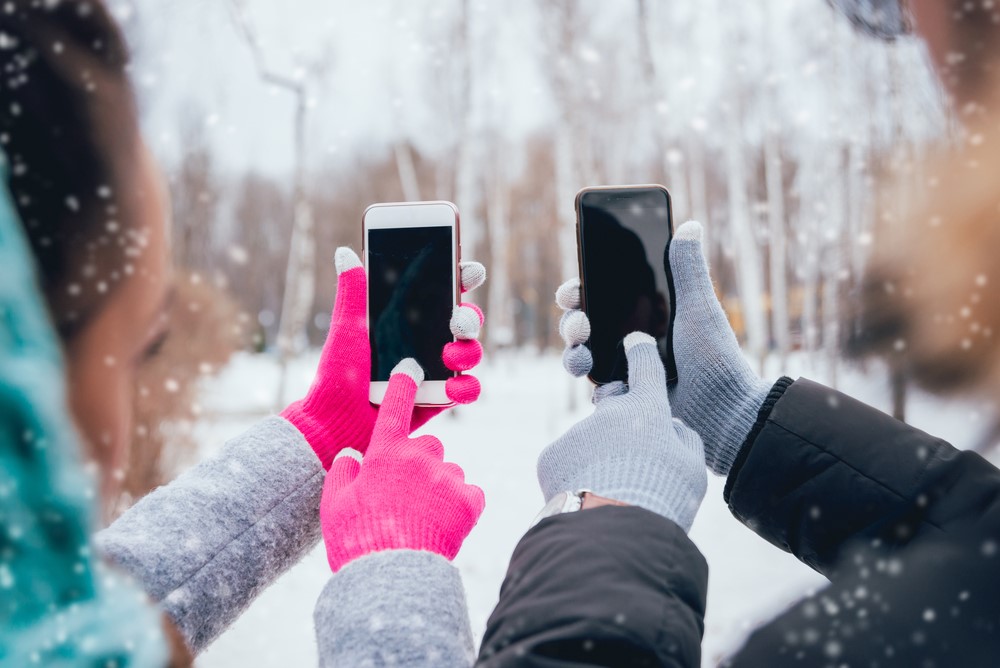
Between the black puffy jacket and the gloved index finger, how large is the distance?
0.43 metres

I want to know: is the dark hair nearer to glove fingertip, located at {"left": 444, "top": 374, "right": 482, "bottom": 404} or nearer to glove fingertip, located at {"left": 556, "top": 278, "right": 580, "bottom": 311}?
glove fingertip, located at {"left": 444, "top": 374, "right": 482, "bottom": 404}

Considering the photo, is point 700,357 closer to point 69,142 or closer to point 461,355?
point 461,355

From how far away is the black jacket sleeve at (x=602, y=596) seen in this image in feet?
1.73

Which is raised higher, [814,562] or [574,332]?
[574,332]

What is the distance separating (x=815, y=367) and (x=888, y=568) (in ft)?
17.2

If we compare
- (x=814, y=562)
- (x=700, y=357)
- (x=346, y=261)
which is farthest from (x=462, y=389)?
(x=814, y=562)

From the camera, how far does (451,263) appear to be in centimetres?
124

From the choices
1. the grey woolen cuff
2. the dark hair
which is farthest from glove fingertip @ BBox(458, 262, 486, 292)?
the dark hair

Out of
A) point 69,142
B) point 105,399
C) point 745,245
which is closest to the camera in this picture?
point 69,142

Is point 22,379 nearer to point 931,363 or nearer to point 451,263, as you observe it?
point 451,263

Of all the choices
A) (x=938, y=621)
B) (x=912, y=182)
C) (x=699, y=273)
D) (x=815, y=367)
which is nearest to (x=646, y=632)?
(x=938, y=621)

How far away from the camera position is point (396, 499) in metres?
0.86

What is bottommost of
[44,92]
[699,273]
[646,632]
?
[646,632]

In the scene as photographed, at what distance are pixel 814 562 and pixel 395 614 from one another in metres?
0.75
